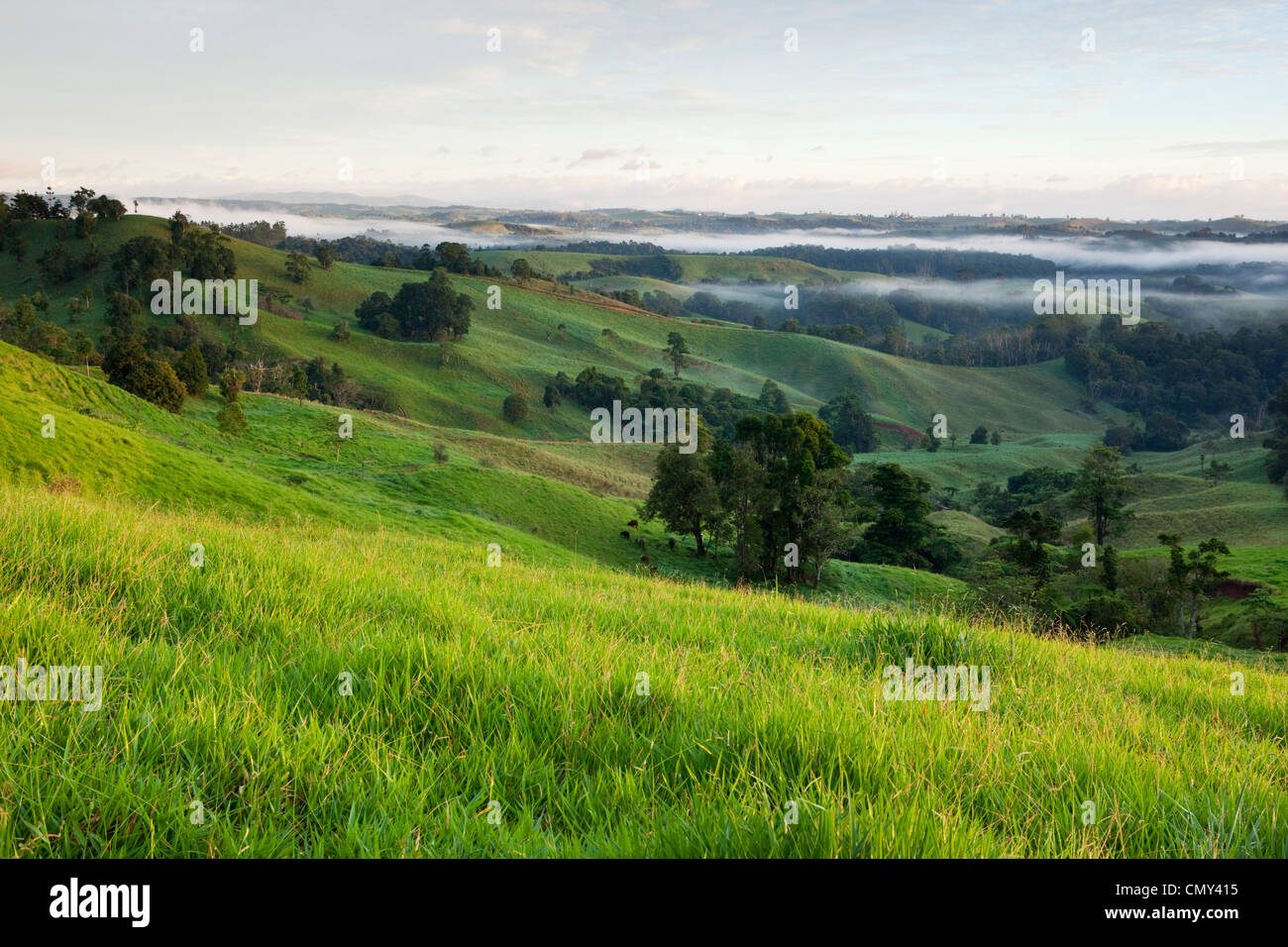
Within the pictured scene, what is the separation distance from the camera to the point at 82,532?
6090mm

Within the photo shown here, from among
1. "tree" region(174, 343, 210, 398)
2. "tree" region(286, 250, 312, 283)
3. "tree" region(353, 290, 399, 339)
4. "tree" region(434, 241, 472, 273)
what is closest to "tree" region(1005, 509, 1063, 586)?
"tree" region(174, 343, 210, 398)

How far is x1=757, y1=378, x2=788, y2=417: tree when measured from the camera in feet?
451

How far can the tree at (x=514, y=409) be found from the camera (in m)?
102

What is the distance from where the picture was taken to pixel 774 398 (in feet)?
462

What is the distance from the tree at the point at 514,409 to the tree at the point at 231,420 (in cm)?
5155

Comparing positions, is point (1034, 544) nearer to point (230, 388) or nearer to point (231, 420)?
point (231, 420)

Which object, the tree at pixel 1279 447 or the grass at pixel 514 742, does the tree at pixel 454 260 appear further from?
the grass at pixel 514 742

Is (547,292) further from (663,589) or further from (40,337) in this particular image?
(663,589)

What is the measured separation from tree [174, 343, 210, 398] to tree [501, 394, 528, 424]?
47392mm

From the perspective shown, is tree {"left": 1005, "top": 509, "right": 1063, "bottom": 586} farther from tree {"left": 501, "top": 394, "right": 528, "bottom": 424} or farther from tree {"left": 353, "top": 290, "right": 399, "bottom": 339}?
tree {"left": 353, "top": 290, "right": 399, "bottom": 339}

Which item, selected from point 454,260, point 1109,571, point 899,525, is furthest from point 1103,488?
point 454,260

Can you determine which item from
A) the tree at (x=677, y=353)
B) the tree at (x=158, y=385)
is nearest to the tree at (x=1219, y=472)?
the tree at (x=677, y=353)

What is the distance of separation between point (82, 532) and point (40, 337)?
86.9 m
